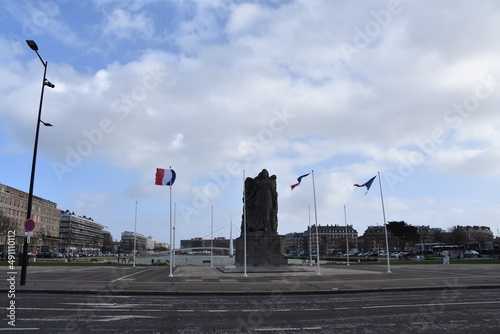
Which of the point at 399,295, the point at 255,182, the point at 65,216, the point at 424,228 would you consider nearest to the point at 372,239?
the point at 424,228

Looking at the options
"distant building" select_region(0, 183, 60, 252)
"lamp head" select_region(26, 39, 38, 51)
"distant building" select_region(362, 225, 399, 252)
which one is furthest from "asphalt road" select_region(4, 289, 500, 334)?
"distant building" select_region(362, 225, 399, 252)

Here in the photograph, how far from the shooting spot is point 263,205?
107ft

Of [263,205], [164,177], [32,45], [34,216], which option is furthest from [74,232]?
[32,45]

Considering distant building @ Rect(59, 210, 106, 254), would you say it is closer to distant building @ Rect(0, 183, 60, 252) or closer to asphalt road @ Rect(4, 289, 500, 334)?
distant building @ Rect(0, 183, 60, 252)

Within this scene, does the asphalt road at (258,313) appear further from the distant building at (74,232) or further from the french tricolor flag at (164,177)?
the distant building at (74,232)

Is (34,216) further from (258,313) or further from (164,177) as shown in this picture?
(258,313)

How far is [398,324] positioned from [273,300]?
5.88m

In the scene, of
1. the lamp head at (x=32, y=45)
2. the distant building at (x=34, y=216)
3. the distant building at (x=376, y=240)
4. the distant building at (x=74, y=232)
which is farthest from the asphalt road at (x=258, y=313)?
the distant building at (x=74, y=232)

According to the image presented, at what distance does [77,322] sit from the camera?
9.98m

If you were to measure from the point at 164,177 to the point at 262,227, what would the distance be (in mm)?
9669

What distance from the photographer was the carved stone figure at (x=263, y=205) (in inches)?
1266

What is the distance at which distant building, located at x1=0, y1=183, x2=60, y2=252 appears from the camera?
10454cm

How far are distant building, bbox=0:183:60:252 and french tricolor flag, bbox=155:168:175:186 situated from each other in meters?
81.0

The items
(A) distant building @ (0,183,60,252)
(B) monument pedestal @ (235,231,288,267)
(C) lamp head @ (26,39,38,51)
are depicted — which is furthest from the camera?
(A) distant building @ (0,183,60,252)
